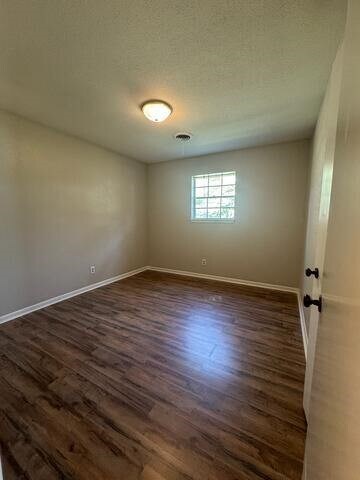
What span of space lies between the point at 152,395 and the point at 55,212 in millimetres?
2695

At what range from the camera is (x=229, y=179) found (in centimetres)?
395

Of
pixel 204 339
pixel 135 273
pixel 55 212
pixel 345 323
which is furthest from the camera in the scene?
pixel 135 273

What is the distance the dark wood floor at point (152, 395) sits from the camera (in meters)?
1.10

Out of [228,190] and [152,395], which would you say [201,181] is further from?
[152,395]

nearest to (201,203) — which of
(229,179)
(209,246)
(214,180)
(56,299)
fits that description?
(214,180)

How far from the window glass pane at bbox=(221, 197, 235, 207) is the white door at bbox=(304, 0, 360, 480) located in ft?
10.5

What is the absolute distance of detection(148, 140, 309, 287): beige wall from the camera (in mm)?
3428

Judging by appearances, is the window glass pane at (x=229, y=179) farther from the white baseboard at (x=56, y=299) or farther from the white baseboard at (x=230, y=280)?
the white baseboard at (x=56, y=299)

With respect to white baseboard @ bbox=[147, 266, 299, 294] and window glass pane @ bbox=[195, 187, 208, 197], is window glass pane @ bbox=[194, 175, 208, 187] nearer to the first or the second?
window glass pane @ bbox=[195, 187, 208, 197]

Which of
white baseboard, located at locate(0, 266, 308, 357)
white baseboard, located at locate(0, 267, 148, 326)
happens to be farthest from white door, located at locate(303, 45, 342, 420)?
white baseboard, located at locate(0, 267, 148, 326)

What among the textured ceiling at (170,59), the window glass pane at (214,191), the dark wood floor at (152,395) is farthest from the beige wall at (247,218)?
the dark wood floor at (152,395)

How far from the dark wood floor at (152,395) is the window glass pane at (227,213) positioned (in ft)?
6.25

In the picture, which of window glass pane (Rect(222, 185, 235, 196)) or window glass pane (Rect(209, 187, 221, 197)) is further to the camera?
window glass pane (Rect(209, 187, 221, 197))

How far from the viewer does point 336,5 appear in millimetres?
1182
